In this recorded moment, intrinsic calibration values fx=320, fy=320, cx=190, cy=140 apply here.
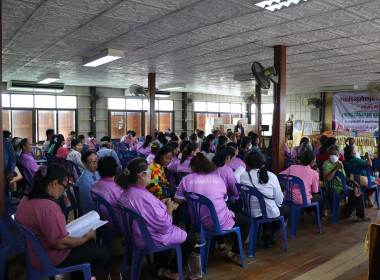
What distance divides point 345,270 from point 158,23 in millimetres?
3660

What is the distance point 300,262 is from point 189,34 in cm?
352

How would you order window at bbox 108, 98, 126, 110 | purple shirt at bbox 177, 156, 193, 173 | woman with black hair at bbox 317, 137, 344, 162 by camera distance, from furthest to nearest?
window at bbox 108, 98, 126, 110 → woman with black hair at bbox 317, 137, 344, 162 → purple shirt at bbox 177, 156, 193, 173

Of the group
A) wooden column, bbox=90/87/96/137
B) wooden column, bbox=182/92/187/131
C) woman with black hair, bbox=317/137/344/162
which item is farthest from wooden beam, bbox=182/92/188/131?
woman with black hair, bbox=317/137/344/162

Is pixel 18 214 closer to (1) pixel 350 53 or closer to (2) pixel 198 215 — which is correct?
(2) pixel 198 215

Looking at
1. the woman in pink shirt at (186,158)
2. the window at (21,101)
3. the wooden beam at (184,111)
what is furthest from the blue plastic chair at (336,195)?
the wooden beam at (184,111)

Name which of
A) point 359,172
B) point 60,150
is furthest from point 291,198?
point 60,150

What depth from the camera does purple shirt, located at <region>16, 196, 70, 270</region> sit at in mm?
2082

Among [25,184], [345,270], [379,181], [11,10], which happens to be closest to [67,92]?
[25,184]

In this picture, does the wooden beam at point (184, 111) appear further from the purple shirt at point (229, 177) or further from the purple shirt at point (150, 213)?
the purple shirt at point (150, 213)

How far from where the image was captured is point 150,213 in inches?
97.6

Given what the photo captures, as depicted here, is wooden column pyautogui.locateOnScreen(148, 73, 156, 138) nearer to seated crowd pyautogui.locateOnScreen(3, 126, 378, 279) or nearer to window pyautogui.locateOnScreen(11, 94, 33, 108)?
seated crowd pyautogui.locateOnScreen(3, 126, 378, 279)

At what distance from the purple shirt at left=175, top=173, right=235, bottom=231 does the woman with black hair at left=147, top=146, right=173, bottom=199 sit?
67cm

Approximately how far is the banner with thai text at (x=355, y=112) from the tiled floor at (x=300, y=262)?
35.9ft

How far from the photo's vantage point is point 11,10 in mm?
3783
